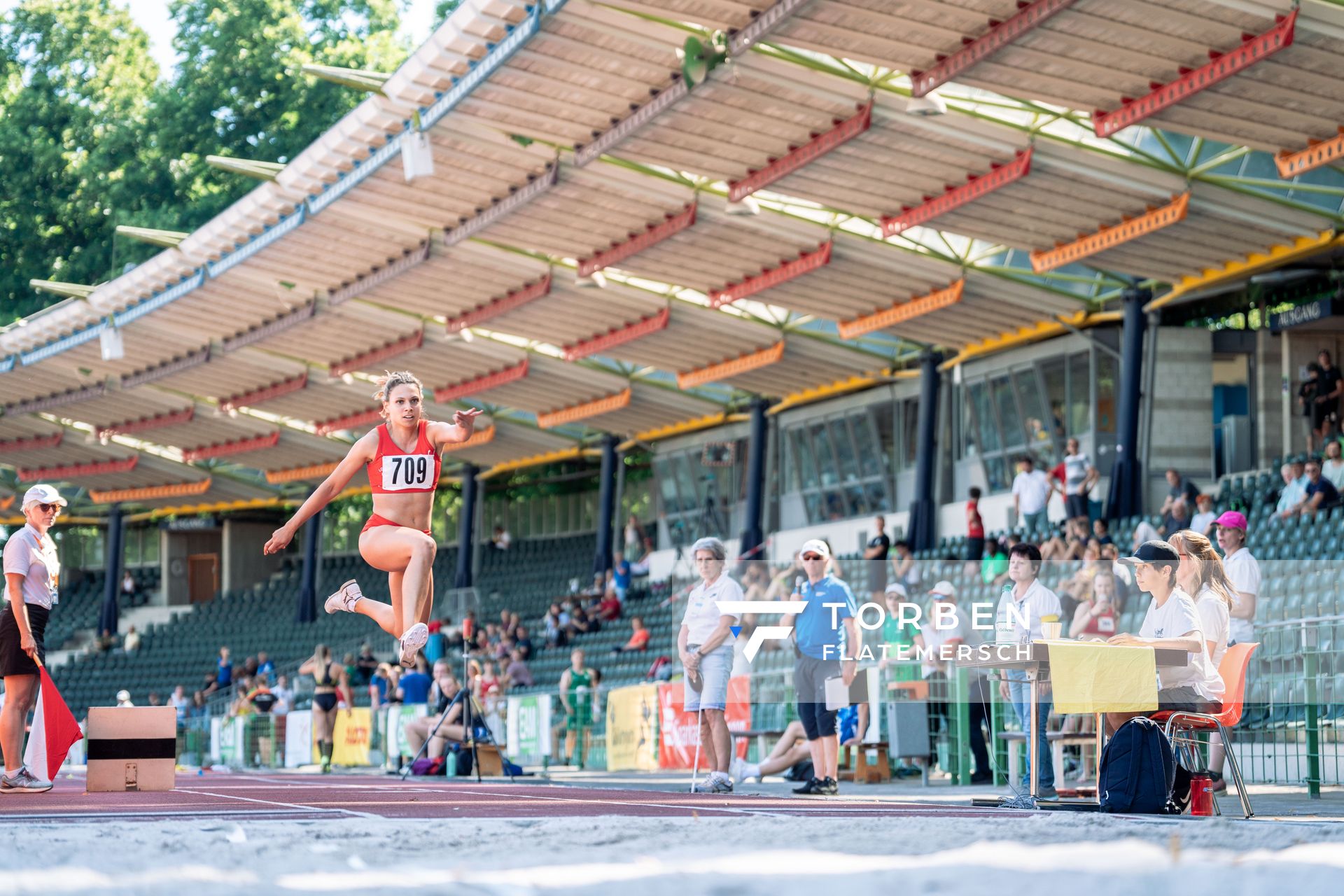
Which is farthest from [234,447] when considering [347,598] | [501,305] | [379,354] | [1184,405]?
[347,598]

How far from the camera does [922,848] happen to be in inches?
190

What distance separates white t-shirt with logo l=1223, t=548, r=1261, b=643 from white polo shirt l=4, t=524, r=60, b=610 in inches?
263

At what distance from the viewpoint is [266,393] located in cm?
3519

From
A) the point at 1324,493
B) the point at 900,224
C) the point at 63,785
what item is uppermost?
the point at 900,224

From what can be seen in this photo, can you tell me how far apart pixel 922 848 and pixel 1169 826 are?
1160 millimetres

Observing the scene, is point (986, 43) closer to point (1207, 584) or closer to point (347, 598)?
point (1207, 584)

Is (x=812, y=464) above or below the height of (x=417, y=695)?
above

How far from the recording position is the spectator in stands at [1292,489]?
17.7 m

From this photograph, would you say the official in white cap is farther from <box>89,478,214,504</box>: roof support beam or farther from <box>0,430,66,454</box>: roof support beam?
<box>89,478,214,504</box>: roof support beam

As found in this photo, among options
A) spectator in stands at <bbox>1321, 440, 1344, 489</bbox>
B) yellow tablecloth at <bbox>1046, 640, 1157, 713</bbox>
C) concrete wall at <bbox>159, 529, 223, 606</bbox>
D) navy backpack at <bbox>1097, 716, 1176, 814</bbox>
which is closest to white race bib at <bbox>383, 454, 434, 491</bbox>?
yellow tablecloth at <bbox>1046, 640, 1157, 713</bbox>

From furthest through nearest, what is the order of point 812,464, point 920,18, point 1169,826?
1. point 812,464
2. point 920,18
3. point 1169,826

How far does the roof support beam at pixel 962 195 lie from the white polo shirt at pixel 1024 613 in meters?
9.58

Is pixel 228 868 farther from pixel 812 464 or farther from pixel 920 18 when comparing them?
pixel 812 464

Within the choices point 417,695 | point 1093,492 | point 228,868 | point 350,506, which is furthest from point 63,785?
point 350,506
